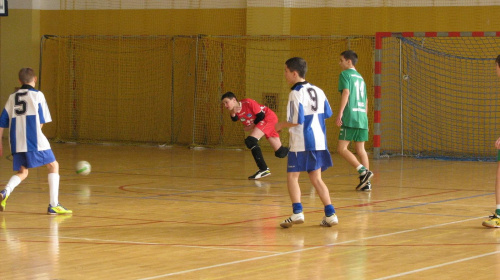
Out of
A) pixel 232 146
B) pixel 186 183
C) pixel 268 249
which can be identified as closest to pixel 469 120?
pixel 232 146

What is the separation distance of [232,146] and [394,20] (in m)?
4.48

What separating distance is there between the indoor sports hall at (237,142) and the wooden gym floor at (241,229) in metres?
0.03

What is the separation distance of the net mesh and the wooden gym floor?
606cm

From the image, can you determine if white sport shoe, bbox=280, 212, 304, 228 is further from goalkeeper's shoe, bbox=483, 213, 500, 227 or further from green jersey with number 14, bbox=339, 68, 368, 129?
green jersey with number 14, bbox=339, 68, 368, 129

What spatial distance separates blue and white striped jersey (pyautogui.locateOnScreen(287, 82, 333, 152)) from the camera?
699cm

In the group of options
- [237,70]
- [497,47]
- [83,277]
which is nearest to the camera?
[83,277]

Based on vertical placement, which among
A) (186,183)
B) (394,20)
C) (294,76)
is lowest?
(186,183)

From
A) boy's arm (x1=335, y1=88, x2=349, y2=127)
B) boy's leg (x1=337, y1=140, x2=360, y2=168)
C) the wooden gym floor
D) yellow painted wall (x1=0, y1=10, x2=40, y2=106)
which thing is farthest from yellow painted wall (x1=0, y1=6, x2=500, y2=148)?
boy's arm (x1=335, y1=88, x2=349, y2=127)

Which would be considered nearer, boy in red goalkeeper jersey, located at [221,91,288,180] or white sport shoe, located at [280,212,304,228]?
white sport shoe, located at [280,212,304,228]

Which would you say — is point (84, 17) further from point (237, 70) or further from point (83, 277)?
point (83, 277)

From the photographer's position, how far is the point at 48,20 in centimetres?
2083

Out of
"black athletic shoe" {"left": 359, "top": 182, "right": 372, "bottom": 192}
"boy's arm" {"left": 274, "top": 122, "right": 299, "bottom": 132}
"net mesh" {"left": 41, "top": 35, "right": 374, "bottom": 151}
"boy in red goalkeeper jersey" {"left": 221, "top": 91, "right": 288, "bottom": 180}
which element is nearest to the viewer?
"boy's arm" {"left": 274, "top": 122, "right": 299, "bottom": 132}

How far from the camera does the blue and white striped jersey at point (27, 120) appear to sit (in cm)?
780

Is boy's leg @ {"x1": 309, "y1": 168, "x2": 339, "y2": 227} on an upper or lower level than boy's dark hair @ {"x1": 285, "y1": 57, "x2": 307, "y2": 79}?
lower
